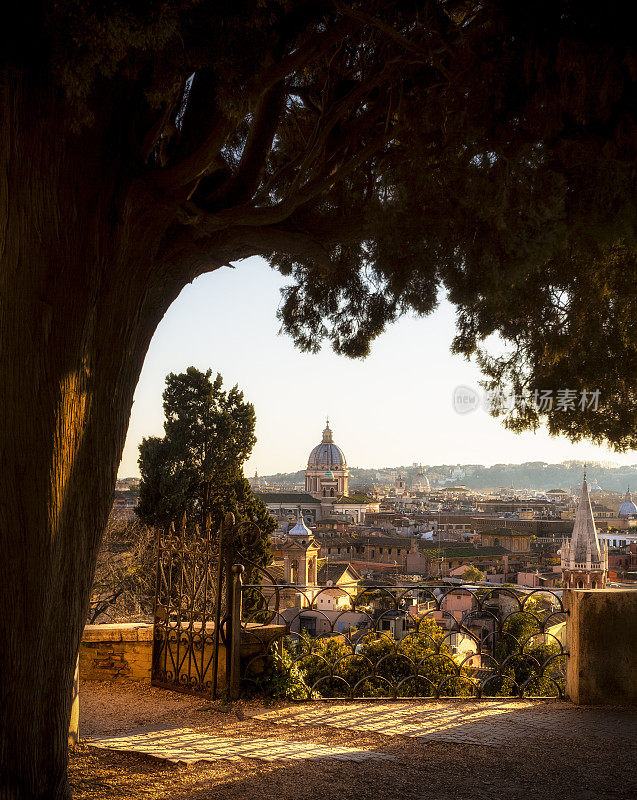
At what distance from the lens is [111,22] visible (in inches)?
102

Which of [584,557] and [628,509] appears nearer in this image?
[584,557]

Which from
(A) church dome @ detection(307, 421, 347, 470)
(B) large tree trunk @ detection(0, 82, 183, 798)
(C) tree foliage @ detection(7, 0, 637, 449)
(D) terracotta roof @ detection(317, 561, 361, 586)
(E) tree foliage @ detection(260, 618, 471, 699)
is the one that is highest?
(A) church dome @ detection(307, 421, 347, 470)

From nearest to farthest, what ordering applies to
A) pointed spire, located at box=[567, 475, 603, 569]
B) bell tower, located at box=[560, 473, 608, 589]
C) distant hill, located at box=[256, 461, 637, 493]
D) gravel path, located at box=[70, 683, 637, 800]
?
1. gravel path, located at box=[70, 683, 637, 800]
2. bell tower, located at box=[560, 473, 608, 589]
3. pointed spire, located at box=[567, 475, 603, 569]
4. distant hill, located at box=[256, 461, 637, 493]

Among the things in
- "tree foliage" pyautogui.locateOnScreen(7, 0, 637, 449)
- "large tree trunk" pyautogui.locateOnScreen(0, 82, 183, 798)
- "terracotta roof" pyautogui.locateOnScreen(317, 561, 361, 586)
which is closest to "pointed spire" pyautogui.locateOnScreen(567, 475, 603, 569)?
"terracotta roof" pyautogui.locateOnScreen(317, 561, 361, 586)

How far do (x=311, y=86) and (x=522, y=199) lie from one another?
1.95m

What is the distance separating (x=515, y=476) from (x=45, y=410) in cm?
12493

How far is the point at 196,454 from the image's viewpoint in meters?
23.0

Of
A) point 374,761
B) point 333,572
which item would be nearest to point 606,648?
point 374,761

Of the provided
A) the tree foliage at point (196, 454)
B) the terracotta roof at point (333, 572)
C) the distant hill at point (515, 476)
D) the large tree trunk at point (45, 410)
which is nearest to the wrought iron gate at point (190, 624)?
the large tree trunk at point (45, 410)

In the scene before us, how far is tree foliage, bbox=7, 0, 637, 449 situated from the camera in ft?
9.52

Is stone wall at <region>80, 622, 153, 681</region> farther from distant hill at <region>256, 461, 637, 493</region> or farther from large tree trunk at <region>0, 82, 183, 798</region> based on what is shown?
distant hill at <region>256, 461, 637, 493</region>

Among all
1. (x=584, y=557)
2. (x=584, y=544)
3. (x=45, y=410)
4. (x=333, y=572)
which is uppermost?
(x=45, y=410)

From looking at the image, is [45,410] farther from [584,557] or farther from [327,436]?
[327,436]

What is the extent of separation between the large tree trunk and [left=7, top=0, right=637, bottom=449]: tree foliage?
0.24m
